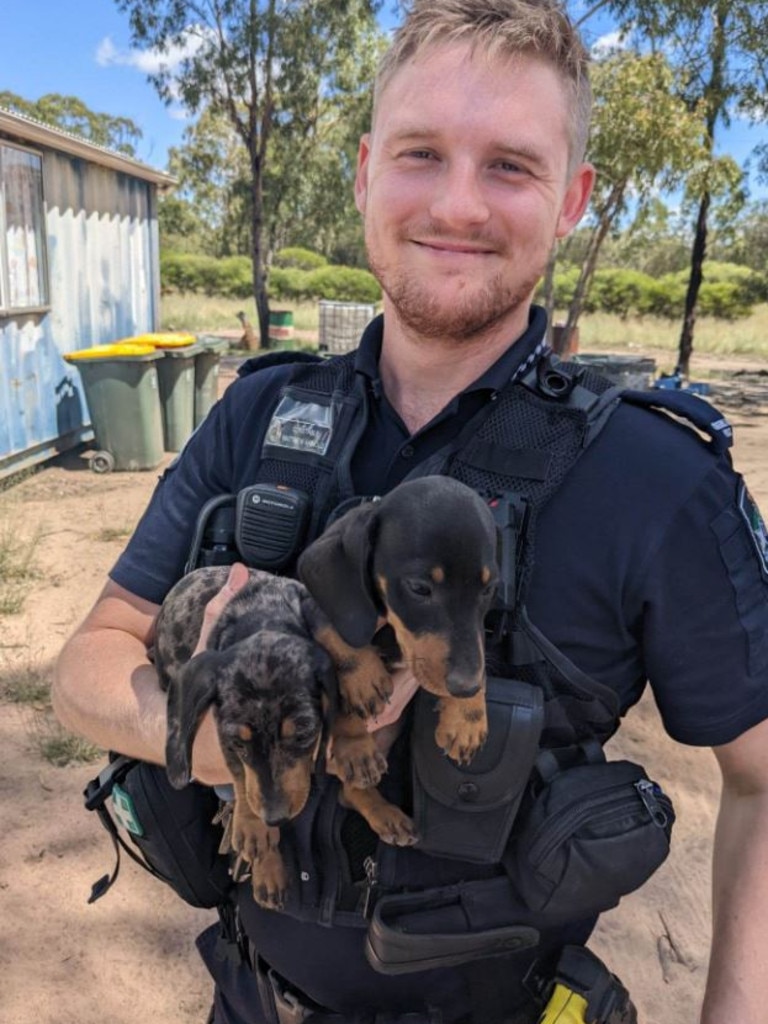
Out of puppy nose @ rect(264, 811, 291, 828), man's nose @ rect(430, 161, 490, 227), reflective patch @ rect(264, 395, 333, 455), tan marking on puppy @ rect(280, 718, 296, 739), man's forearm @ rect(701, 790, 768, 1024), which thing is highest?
man's nose @ rect(430, 161, 490, 227)

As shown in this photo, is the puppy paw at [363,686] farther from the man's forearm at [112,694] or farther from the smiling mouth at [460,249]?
the smiling mouth at [460,249]

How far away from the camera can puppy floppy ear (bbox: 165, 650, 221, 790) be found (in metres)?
1.49

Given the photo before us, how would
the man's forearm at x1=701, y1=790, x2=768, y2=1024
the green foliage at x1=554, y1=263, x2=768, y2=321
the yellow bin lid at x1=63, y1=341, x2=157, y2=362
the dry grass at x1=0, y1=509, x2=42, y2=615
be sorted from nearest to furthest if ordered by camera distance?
the man's forearm at x1=701, y1=790, x2=768, y2=1024
the dry grass at x1=0, y1=509, x2=42, y2=615
the yellow bin lid at x1=63, y1=341, x2=157, y2=362
the green foliage at x1=554, y1=263, x2=768, y2=321

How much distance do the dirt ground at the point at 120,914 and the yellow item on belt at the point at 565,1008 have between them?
1998 millimetres

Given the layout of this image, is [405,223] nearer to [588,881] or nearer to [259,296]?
[588,881]

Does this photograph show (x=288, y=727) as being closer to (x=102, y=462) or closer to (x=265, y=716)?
(x=265, y=716)

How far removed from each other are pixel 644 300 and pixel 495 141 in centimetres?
3752

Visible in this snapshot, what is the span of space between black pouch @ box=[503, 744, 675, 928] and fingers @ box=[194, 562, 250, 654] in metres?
0.68

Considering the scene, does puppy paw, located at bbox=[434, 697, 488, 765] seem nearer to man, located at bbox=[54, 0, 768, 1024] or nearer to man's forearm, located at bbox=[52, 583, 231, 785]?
man, located at bbox=[54, 0, 768, 1024]

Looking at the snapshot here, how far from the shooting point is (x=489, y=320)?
1.85m

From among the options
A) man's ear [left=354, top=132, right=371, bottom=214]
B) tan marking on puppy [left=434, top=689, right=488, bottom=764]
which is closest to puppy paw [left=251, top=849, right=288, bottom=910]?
tan marking on puppy [left=434, top=689, right=488, bottom=764]

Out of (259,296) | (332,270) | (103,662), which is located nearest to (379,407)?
(103,662)

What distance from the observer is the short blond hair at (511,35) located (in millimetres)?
1760

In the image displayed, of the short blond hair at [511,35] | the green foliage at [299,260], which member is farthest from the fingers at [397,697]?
the green foliage at [299,260]
